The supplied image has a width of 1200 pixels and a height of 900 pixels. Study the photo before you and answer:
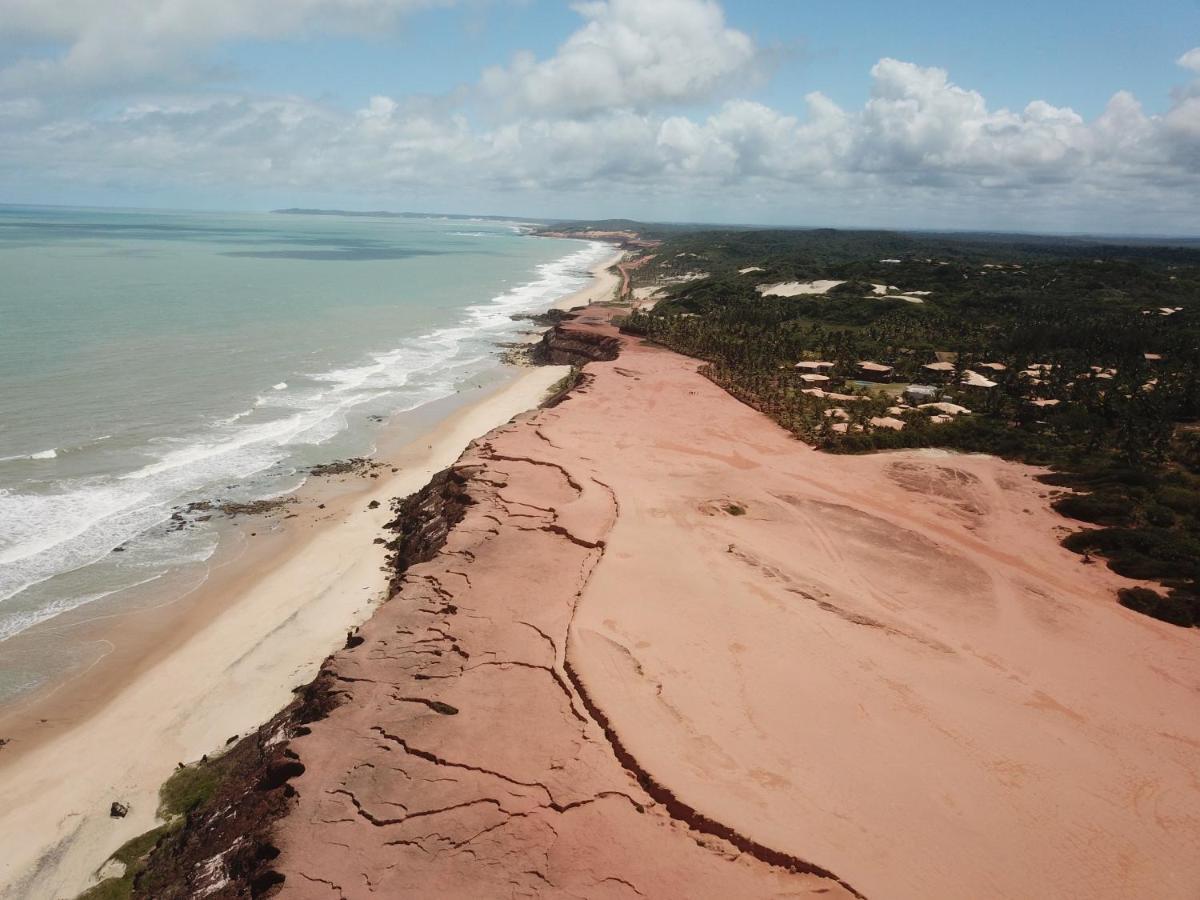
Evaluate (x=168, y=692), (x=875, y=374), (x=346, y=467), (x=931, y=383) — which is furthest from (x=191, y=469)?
(x=931, y=383)

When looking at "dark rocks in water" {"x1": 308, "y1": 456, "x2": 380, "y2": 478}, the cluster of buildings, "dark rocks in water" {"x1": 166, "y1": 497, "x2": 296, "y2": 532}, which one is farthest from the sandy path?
the cluster of buildings

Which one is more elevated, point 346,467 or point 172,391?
point 172,391

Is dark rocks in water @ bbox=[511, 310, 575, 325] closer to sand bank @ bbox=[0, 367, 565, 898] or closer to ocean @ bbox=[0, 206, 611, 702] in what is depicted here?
ocean @ bbox=[0, 206, 611, 702]

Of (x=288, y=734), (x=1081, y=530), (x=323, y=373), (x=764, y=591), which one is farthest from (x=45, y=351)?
(x=1081, y=530)

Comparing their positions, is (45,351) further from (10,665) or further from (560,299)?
(560,299)

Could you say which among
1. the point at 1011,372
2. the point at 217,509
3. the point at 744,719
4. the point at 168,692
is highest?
the point at 1011,372

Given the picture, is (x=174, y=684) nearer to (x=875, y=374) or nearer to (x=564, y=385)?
(x=564, y=385)

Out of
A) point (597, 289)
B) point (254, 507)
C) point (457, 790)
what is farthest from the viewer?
point (597, 289)

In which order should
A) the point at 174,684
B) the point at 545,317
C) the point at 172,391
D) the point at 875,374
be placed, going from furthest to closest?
1. the point at 545,317
2. the point at 875,374
3. the point at 172,391
4. the point at 174,684

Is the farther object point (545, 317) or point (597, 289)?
point (597, 289)
